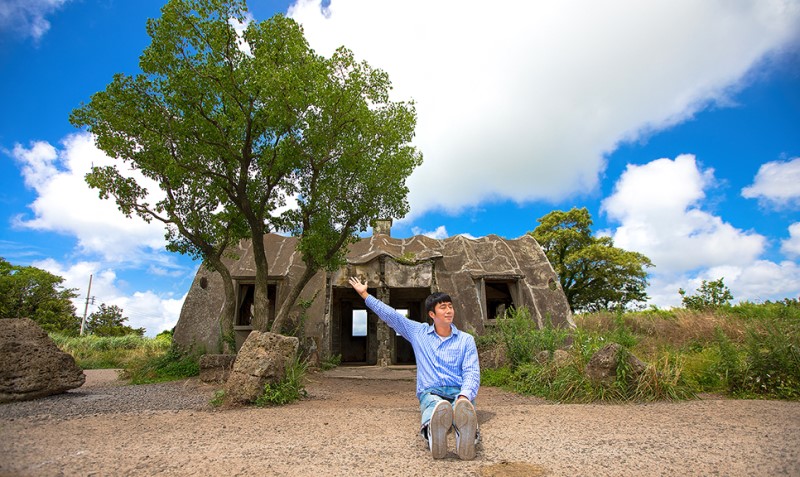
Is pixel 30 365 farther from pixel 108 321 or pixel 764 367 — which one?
pixel 108 321

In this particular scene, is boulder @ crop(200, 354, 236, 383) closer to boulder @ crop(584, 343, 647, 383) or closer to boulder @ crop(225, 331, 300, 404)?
boulder @ crop(225, 331, 300, 404)

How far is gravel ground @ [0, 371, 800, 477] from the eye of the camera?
3.54 meters

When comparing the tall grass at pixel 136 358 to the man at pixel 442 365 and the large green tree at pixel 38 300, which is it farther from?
the man at pixel 442 365

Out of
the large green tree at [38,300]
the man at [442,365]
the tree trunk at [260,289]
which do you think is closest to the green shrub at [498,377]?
the man at [442,365]

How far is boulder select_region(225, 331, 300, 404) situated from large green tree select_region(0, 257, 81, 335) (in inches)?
871

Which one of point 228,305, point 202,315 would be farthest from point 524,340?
point 202,315

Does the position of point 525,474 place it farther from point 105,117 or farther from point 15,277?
point 15,277

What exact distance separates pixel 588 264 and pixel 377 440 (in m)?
22.1

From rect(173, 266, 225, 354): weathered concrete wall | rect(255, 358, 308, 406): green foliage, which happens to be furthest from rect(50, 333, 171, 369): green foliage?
rect(255, 358, 308, 406): green foliage

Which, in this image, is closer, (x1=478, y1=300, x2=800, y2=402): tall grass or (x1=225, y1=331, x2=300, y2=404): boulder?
(x1=478, y1=300, x2=800, y2=402): tall grass

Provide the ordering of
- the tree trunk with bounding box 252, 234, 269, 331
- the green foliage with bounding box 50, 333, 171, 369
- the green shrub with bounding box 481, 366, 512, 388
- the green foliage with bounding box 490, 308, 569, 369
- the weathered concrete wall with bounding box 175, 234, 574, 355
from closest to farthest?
1. the green foliage with bounding box 490, 308, 569, 369
2. the green shrub with bounding box 481, 366, 512, 388
3. the tree trunk with bounding box 252, 234, 269, 331
4. the weathered concrete wall with bounding box 175, 234, 574, 355
5. the green foliage with bounding box 50, 333, 171, 369

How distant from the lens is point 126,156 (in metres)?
10.2

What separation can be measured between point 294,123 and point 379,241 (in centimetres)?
Result: 632

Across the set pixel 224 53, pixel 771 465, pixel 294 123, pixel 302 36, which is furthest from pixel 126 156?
pixel 771 465
